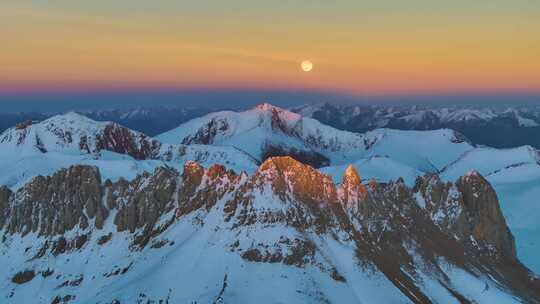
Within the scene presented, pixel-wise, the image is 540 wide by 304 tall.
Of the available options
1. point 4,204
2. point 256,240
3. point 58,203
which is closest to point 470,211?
point 256,240

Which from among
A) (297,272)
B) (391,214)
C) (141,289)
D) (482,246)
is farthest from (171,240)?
(482,246)

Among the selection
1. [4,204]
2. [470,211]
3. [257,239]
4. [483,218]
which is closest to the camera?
[257,239]

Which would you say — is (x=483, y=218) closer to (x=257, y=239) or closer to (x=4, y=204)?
(x=257, y=239)

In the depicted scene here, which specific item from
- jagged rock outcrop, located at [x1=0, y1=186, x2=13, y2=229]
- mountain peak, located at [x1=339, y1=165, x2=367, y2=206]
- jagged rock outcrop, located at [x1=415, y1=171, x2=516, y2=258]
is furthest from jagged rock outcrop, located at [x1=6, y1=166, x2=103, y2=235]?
jagged rock outcrop, located at [x1=415, y1=171, x2=516, y2=258]

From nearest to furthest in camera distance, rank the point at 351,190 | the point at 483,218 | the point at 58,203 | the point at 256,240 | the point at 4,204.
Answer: the point at 256,240, the point at 351,190, the point at 483,218, the point at 58,203, the point at 4,204

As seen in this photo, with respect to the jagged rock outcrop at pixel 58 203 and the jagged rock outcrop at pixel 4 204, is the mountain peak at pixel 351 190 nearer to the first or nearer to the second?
the jagged rock outcrop at pixel 58 203

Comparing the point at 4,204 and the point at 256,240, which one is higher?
the point at 256,240

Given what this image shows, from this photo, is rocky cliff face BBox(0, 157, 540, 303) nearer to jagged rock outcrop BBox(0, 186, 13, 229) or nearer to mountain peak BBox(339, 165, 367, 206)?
mountain peak BBox(339, 165, 367, 206)

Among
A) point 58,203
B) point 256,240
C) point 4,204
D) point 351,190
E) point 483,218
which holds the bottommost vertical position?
point 4,204
